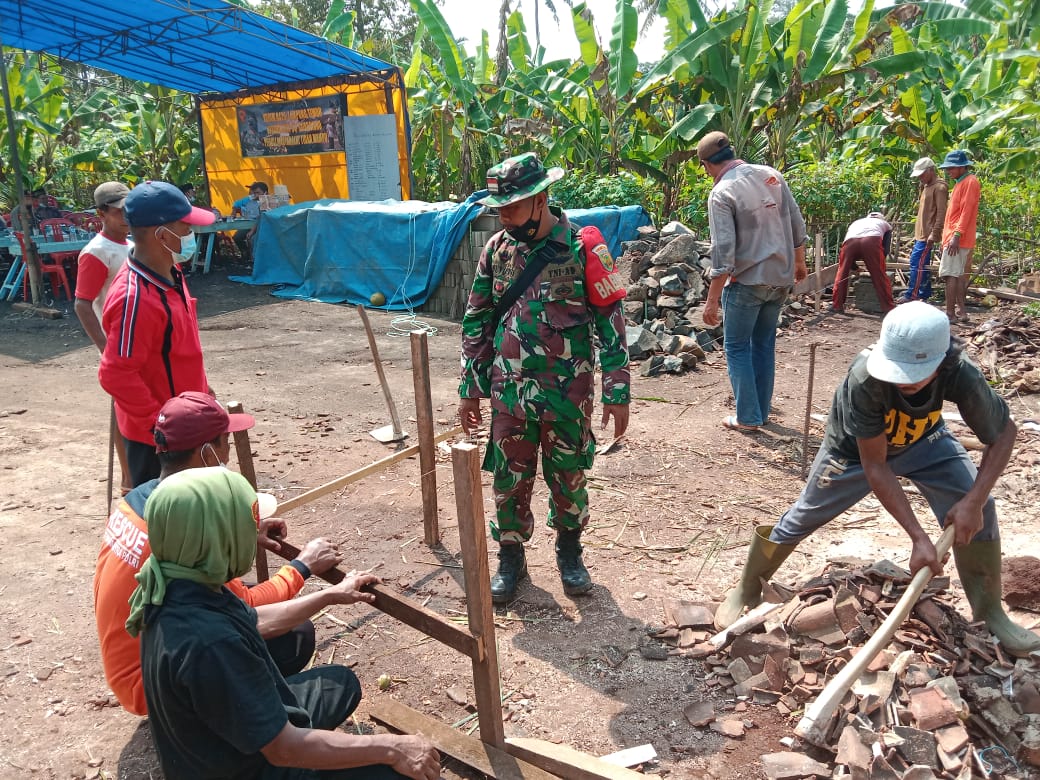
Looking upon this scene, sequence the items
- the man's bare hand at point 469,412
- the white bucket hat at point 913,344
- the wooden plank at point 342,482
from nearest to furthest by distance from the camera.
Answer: the white bucket hat at point 913,344 → the man's bare hand at point 469,412 → the wooden plank at point 342,482

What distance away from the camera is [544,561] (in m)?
4.30

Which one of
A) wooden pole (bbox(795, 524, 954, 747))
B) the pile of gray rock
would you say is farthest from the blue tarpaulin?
wooden pole (bbox(795, 524, 954, 747))

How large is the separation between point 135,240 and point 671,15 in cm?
1115

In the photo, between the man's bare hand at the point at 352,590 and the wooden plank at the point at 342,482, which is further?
the wooden plank at the point at 342,482

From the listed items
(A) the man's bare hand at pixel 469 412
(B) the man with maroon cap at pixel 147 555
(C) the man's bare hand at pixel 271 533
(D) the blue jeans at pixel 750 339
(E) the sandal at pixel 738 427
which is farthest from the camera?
(E) the sandal at pixel 738 427

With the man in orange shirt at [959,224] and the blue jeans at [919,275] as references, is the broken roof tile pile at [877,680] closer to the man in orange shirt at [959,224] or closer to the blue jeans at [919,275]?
the man in orange shirt at [959,224]

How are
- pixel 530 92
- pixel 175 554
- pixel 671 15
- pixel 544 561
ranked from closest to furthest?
pixel 175 554, pixel 544 561, pixel 671 15, pixel 530 92

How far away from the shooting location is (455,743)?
A: 2.86m

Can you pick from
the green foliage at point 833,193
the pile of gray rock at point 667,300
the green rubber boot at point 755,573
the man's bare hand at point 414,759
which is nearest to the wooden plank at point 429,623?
the man's bare hand at point 414,759

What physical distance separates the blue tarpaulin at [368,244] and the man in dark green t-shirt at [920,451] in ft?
25.4

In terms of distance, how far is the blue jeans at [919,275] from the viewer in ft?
32.9

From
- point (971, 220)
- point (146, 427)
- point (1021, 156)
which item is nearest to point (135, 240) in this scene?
point (146, 427)

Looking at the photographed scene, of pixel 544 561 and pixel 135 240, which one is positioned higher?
pixel 135 240

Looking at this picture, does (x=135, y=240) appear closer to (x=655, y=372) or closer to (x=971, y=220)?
(x=655, y=372)
